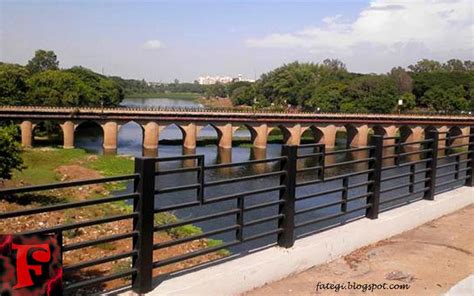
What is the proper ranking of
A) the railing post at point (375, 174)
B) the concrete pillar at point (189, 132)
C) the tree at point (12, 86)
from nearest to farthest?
the railing post at point (375, 174) < the concrete pillar at point (189, 132) < the tree at point (12, 86)

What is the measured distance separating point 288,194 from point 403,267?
4.34 ft

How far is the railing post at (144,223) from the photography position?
3434mm

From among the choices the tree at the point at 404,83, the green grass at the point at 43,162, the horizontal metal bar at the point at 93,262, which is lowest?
the green grass at the point at 43,162

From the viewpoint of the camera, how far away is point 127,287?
3.67 meters

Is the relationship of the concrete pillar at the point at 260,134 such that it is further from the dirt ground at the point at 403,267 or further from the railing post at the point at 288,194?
the railing post at the point at 288,194

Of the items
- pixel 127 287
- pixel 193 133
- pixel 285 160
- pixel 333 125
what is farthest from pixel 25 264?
pixel 333 125

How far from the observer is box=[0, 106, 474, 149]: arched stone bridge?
145 ft


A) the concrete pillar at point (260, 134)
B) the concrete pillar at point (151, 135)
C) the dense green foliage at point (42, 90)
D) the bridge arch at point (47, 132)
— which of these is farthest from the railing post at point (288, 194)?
the dense green foliage at point (42, 90)

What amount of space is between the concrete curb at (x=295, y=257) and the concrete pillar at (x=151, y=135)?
40.8m

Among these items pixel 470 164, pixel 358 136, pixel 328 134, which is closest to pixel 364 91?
pixel 358 136

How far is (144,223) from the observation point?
3.49 metres

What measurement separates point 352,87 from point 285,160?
2796 inches

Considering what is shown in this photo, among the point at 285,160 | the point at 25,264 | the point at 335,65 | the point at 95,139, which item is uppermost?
the point at 335,65

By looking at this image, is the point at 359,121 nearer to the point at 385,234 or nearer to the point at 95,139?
the point at 95,139
